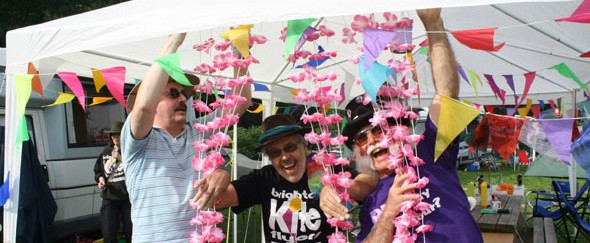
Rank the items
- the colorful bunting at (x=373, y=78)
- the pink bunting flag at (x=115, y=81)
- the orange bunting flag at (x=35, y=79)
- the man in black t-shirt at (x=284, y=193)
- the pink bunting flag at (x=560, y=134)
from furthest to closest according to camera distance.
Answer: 1. the pink bunting flag at (x=560, y=134)
2. the orange bunting flag at (x=35, y=79)
3. the pink bunting flag at (x=115, y=81)
4. the man in black t-shirt at (x=284, y=193)
5. the colorful bunting at (x=373, y=78)

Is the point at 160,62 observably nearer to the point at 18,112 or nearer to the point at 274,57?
the point at 18,112

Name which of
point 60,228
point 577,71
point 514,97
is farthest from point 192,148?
point 514,97

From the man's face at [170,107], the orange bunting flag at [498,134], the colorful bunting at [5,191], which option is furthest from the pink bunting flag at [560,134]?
the colorful bunting at [5,191]

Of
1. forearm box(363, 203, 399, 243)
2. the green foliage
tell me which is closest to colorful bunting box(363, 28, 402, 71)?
forearm box(363, 203, 399, 243)

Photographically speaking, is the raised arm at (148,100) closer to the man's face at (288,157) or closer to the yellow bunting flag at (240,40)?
the yellow bunting flag at (240,40)

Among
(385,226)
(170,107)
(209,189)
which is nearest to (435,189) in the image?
(385,226)

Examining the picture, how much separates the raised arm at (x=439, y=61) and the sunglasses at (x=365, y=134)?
257mm

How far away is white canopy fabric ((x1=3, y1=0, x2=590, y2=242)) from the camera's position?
1959mm

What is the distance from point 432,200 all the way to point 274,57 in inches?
119

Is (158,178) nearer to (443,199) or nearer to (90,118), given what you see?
(443,199)

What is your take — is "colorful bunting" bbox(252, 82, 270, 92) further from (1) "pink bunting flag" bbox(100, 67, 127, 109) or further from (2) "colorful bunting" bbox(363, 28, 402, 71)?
(2) "colorful bunting" bbox(363, 28, 402, 71)

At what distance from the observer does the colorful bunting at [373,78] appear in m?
1.71

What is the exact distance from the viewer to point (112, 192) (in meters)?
5.25

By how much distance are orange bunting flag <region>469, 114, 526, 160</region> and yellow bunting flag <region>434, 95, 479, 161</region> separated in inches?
79.1
